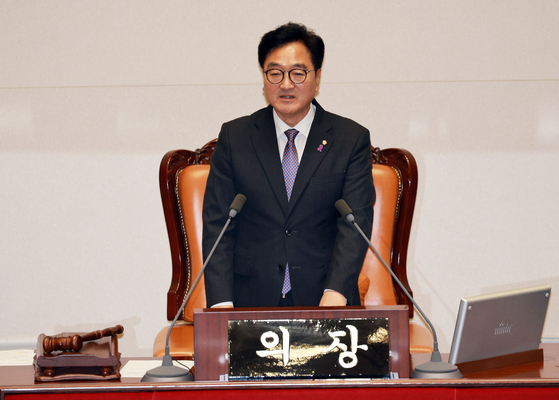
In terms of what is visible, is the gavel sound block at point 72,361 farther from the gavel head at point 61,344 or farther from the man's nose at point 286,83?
the man's nose at point 286,83

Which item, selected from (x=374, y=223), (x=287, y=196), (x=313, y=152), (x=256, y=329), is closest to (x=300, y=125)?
(x=313, y=152)

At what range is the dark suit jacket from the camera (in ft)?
5.70

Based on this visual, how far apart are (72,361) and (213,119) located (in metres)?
1.68

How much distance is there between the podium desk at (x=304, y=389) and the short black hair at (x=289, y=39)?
3.44ft

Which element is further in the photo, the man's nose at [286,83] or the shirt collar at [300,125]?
the shirt collar at [300,125]

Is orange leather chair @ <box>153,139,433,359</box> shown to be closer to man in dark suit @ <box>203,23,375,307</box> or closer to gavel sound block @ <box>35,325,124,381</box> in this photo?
man in dark suit @ <box>203,23,375,307</box>

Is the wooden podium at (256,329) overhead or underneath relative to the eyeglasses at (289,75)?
underneath

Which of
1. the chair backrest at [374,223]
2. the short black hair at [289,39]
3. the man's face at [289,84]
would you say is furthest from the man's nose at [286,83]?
the chair backrest at [374,223]

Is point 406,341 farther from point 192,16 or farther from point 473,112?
point 192,16

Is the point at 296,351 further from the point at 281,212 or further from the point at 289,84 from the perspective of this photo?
the point at 289,84

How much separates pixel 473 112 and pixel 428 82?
0.85ft

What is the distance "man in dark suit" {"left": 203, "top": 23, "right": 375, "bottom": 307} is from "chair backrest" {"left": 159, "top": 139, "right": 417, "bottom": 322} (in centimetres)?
55

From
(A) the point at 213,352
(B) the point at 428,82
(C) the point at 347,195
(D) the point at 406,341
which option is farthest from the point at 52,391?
(B) the point at 428,82

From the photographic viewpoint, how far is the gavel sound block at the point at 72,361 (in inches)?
47.6
